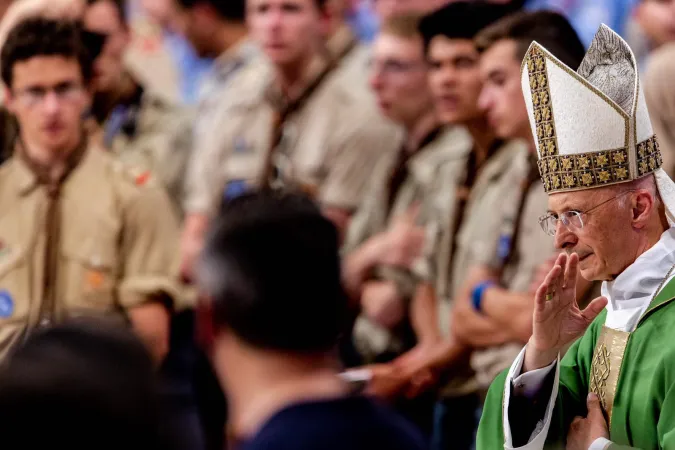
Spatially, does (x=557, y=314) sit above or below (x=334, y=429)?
below

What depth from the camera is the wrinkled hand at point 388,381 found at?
538 centimetres

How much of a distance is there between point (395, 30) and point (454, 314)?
1.39 m

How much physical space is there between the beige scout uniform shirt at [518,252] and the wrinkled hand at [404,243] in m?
0.46

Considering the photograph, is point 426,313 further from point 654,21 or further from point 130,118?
point 130,118

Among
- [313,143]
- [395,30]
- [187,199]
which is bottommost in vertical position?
[187,199]

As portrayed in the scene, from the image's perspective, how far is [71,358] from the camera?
2176mm

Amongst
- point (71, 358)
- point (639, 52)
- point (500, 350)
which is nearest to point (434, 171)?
point (500, 350)

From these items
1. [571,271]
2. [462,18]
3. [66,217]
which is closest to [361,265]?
[462,18]

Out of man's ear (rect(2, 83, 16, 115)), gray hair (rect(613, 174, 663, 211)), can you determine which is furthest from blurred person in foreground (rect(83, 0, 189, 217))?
gray hair (rect(613, 174, 663, 211))

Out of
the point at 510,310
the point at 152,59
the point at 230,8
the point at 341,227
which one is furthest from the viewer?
the point at 152,59

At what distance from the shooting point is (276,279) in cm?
275

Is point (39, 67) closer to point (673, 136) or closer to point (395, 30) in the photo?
point (395, 30)

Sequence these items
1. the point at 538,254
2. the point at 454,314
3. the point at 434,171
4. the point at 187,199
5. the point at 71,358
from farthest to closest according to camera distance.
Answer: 1. the point at 187,199
2. the point at 434,171
3. the point at 454,314
4. the point at 538,254
5. the point at 71,358

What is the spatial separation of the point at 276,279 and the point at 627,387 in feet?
3.07
